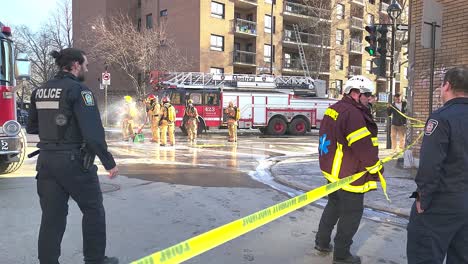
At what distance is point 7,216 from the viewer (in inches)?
226

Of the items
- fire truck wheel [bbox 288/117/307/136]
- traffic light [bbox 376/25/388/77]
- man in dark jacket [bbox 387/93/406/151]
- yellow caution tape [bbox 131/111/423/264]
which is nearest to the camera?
yellow caution tape [bbox 131/111/423/264]

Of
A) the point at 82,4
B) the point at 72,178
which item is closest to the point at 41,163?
the point at 72,178

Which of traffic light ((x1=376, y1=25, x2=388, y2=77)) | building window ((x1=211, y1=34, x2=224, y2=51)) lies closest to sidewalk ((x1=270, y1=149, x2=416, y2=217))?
traffic light ((x1=376, y1=25, x2=388, y2=77))

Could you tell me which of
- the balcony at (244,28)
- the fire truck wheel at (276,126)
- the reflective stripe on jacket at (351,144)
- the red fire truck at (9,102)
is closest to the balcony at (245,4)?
the balcony at (244,28)

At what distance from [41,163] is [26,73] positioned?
5.38 m

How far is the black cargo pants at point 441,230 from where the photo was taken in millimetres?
2932

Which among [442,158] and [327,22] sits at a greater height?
[327,22]

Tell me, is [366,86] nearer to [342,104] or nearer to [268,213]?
[342,104]

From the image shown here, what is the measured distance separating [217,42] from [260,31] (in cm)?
500

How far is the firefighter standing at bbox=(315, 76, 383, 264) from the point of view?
4.12 meters

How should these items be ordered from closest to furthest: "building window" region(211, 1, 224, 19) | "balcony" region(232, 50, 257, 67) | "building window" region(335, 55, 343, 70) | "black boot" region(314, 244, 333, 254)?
"black boot" region(314, 244, 333, 254) → "building window" region(211, 1, 224, 19) → "balcony" region(232, 50, 257, 67) → "building window" region(335, 55, 343, 70)

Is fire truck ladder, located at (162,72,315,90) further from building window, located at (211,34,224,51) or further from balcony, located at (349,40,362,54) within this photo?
balcony, located at (349,40,362,54)

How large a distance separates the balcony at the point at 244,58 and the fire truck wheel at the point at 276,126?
14.9 meters

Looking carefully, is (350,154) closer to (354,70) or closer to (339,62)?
(339,62)
